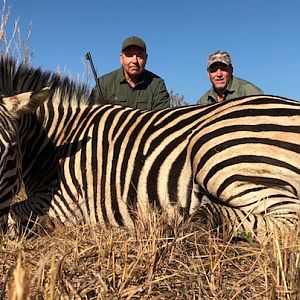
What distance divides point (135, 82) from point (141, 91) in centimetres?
13

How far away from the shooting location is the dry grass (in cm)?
134

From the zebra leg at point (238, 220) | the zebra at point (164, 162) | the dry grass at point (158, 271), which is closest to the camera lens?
the dry grass at point (158, 271)

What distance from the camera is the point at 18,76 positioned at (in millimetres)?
3340

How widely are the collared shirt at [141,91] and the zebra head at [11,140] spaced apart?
2.82m

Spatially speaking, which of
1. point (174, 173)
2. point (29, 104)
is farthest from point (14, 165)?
point (174, 173)

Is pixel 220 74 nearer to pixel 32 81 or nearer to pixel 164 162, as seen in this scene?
pixel 32 81

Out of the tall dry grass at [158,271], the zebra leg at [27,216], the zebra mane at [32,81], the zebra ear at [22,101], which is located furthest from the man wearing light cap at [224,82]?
the tall dry grass at [158,271]

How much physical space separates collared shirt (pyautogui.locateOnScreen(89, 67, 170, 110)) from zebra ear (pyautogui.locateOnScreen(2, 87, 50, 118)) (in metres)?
2.80

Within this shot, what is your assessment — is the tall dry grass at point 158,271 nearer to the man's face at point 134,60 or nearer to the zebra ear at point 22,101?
the zebra ear at point 22,101

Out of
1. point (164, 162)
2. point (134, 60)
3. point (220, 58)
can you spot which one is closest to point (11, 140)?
point (164, 162)

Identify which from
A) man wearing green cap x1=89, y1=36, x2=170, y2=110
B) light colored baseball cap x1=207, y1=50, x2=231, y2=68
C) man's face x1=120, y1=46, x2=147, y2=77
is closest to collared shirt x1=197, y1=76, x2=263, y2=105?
light colored baseball cap x1=207, y1=50, x2=231, y2=68

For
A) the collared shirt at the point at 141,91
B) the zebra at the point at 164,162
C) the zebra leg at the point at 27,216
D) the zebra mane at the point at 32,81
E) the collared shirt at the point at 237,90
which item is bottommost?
the zebra leg at the point at 27,216

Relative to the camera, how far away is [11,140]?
8.21 ft

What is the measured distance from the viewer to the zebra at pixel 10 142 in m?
2.46
